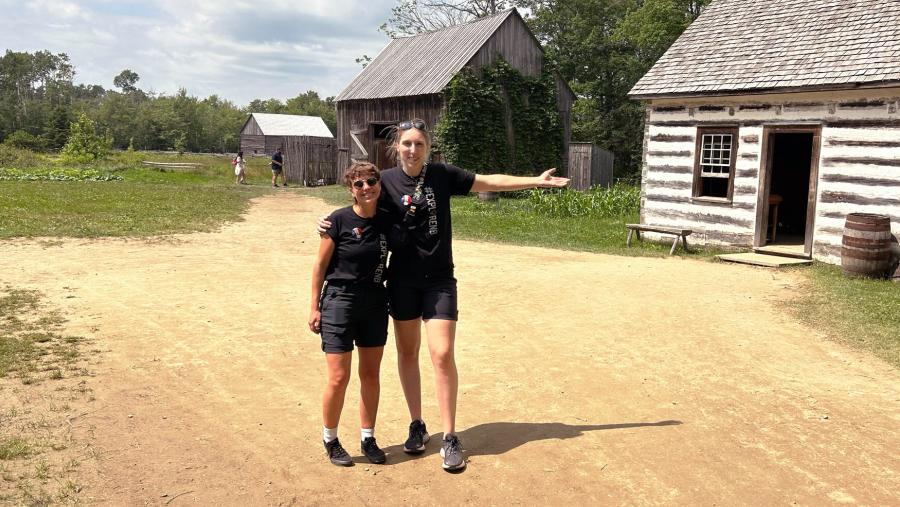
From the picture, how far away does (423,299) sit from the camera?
4480mm

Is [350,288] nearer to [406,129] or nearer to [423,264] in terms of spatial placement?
[423,264]

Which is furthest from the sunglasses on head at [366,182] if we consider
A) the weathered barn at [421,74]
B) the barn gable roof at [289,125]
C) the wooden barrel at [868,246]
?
the barn gable roof at [289,125]

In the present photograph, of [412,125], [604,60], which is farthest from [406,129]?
[604,60]

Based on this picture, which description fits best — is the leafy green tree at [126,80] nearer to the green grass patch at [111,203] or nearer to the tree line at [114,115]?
the tree line at [114,115]

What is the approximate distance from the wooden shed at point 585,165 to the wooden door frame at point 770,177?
13010mm

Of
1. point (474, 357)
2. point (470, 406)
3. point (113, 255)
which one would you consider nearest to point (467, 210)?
point (113, 255)

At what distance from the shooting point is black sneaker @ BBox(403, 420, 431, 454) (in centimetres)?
462

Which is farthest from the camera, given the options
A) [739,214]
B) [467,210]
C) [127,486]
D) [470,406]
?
[467,210]

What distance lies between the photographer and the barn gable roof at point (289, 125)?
66.8 meters

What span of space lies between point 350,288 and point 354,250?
230 millimetres

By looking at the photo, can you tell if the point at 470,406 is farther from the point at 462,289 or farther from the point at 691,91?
the point at 691,91

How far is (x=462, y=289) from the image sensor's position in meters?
10.1

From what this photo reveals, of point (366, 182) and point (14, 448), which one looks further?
point (14, 448)

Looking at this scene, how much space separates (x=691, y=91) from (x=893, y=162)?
399 centimetres
